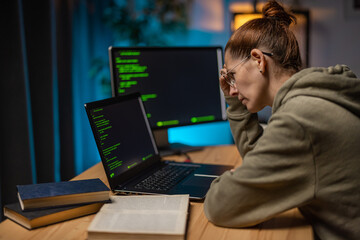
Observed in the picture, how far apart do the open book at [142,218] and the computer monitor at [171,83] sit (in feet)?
1.94

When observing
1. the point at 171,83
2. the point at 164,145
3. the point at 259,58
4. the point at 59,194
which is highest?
the point at 259,58

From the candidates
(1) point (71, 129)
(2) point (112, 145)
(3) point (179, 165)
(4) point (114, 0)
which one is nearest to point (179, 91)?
(3) point (179, 165)

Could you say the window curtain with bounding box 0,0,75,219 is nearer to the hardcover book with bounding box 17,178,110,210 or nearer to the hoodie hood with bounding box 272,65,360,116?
the hardcover book with bounding box 17,178,110,210

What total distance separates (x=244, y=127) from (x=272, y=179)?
52 centimetres

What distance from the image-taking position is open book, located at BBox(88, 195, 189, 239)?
733 mm

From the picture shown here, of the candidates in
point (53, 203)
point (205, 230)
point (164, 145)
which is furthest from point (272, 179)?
point (164, 145)

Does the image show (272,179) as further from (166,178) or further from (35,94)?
(35,94)

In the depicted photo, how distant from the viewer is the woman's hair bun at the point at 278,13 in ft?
3.44

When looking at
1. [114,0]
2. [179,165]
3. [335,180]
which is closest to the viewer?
[335,180]

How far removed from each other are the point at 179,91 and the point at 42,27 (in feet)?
3.18

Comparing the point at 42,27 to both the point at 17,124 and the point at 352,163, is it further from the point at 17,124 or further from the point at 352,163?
the point at 352,163

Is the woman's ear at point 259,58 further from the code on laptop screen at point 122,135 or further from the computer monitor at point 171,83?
the computer monitor at point 171,83

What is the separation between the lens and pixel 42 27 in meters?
1.99

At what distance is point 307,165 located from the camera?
0.76 metres
